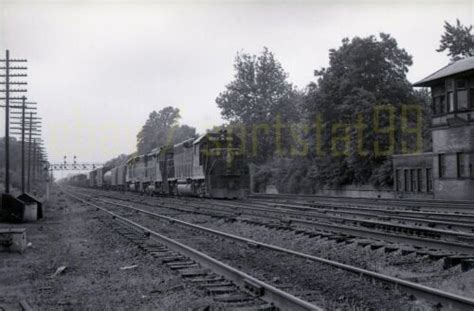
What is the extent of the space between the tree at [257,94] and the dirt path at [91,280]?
51592mm

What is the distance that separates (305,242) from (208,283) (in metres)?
4.90

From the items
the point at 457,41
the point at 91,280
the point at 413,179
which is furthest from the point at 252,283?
the point at 457,41

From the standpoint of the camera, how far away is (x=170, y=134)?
98.6m

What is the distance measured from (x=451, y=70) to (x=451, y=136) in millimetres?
4274

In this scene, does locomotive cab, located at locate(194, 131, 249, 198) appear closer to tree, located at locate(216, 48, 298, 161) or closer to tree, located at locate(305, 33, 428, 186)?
tree, located at locate(305, 33, 428, 186)

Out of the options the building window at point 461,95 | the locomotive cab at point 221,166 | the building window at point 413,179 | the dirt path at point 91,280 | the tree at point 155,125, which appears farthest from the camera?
the tree at point 155,125

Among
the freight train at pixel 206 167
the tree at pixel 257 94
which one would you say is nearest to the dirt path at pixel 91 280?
the freight train at pixel 206 167

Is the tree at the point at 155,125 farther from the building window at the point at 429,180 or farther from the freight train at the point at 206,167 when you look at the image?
the building window at the point at 429,180

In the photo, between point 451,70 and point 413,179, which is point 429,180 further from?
point 451,70

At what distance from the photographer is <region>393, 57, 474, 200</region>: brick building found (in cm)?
3291

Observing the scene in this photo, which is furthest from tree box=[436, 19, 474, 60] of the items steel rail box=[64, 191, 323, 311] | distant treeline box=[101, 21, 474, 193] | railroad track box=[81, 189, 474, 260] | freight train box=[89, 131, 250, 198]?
steel rail box=[64, 191, 323, 311]

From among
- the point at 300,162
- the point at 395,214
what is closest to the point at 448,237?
the point at 395,214

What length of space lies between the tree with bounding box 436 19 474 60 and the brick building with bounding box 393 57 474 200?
13266mm

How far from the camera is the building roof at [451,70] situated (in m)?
33.4
